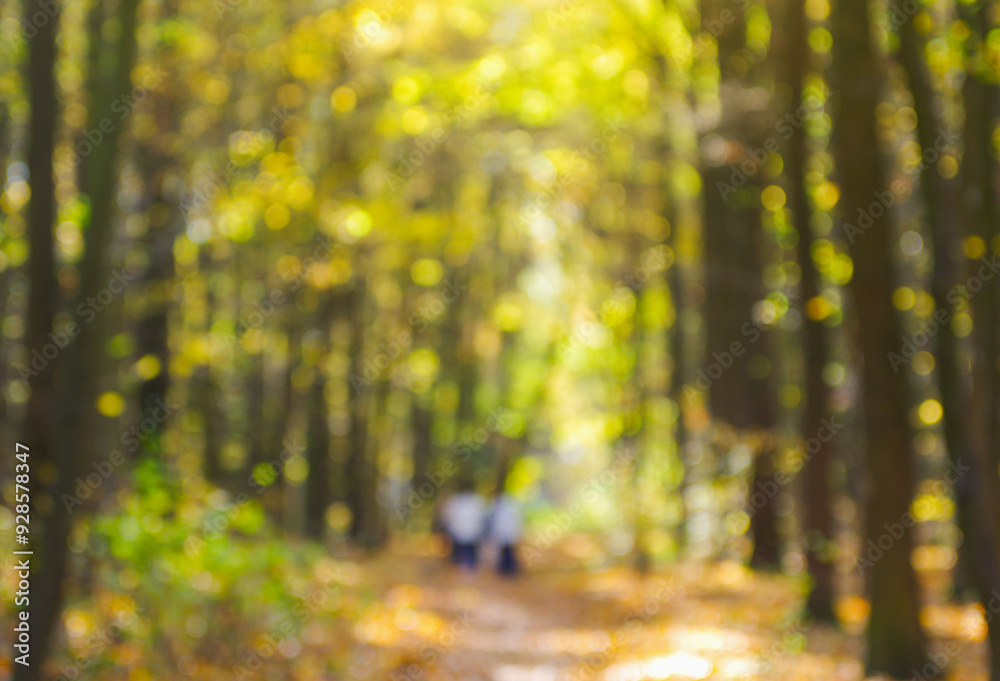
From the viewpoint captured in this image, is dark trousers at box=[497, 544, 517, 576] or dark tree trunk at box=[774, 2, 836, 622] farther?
dark trousers at box=[497, 544, 517, 576]

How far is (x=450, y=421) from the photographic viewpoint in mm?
32906

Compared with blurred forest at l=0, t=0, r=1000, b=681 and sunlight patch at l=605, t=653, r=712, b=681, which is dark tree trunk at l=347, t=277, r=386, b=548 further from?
sunlight patch at l=605, t=653, r=712, b=681

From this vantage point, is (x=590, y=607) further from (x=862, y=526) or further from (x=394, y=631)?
(x=862, y=526)

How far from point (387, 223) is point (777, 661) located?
23.1ft

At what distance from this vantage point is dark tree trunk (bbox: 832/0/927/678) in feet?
30.1

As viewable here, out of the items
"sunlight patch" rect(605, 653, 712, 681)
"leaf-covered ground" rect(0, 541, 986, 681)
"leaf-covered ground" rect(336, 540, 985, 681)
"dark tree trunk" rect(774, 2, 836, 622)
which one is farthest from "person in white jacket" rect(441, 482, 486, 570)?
"sunlight patch" rect(605, 653, 712, 681)

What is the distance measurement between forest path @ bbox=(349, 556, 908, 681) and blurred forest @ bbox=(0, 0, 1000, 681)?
10 cm

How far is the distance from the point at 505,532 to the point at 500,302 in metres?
5.22

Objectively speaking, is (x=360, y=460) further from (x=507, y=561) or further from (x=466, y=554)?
(x=507, y=561)

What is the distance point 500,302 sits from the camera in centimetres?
2506

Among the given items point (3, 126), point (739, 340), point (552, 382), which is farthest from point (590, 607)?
point (552, 382)

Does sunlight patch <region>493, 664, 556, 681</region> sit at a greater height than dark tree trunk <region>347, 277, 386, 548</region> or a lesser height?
lesser

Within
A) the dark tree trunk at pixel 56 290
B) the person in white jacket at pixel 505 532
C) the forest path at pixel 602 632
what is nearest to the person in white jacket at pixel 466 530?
the person in white jacket at pixel 505 532

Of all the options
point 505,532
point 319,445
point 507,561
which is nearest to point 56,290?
point 319,445
